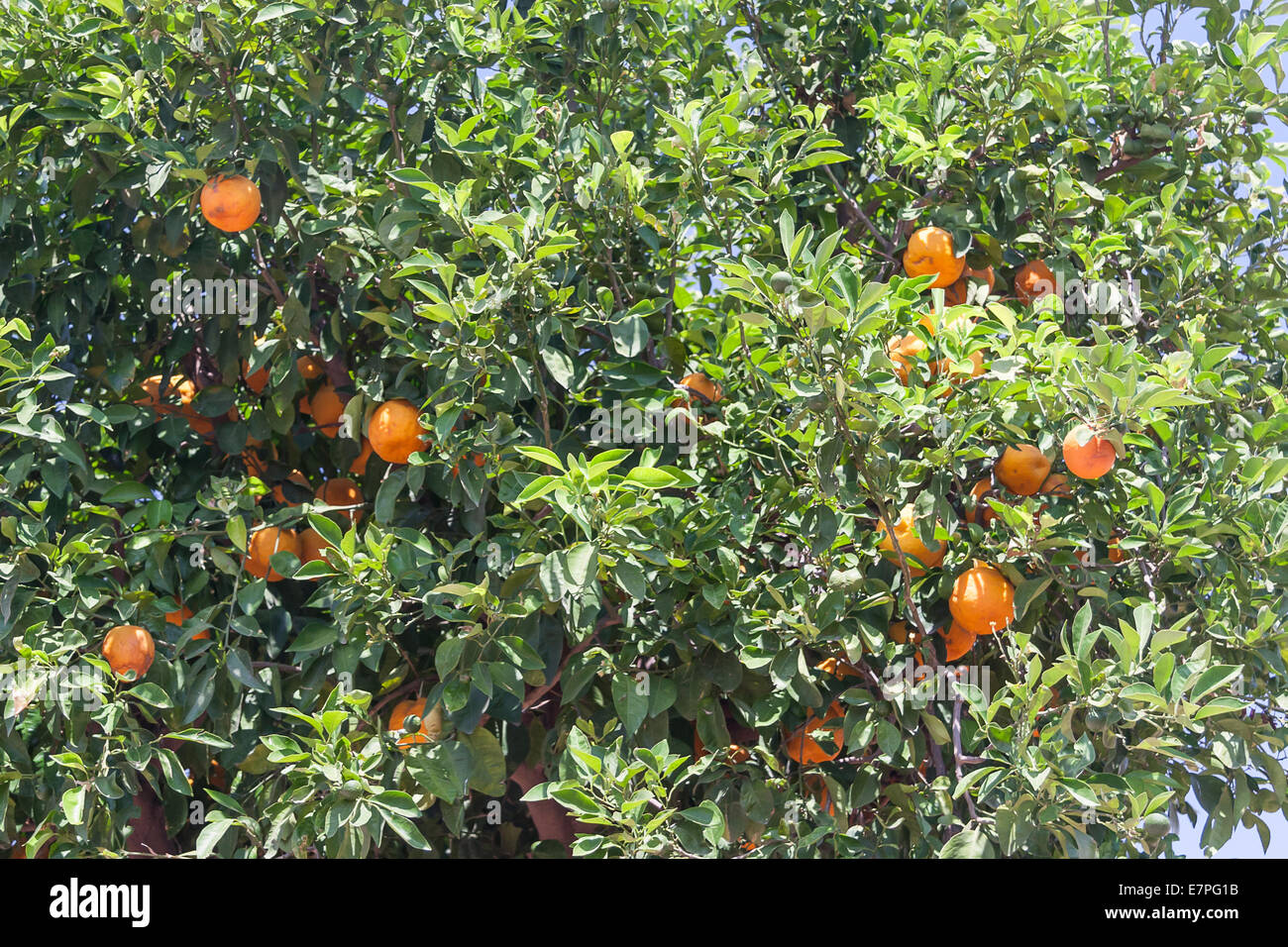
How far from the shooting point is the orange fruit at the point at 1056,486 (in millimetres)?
3109

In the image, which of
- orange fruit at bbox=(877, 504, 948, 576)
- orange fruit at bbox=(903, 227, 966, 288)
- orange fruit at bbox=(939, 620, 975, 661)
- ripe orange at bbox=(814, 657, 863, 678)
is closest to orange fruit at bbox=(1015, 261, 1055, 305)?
orange fruit at bbox=(903, 227, 966, 288)

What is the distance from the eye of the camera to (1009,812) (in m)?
2.48

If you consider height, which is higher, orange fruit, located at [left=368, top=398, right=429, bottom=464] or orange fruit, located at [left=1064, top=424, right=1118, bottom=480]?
orange fruit, located at [left=368, top=398, right=429, bottom=464]

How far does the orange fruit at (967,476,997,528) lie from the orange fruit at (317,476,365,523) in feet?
5.53

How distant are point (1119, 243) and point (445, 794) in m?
2.28

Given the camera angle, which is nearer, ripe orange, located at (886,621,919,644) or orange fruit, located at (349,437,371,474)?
ripe orange, located at (886,621,919,644)

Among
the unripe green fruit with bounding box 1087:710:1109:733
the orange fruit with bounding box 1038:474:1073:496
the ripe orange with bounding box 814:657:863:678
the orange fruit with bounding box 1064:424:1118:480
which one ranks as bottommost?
the unripe green fruit with bounding box 1087:710:1109:733

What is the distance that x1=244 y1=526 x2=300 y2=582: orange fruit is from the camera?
10.6 feet

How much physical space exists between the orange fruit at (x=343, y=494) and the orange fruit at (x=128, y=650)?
0.67 metres

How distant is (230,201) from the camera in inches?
122

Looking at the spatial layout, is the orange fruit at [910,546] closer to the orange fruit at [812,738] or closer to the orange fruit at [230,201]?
the orange fruit at [812,738]

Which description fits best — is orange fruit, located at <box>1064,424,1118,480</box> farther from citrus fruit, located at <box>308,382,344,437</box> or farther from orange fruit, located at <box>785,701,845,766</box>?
citrus fruit, located at <box>308,382,344,437</box>
